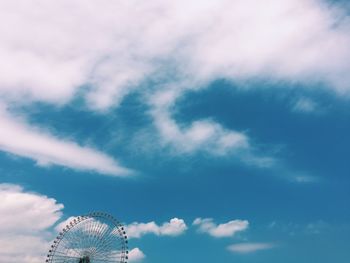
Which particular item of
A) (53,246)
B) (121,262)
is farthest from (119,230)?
(53,246)

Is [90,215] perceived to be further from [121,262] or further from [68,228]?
[121,262]

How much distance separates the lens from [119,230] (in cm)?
12925

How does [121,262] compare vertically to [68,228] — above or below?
below

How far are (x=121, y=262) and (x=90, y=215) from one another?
52.1 ft

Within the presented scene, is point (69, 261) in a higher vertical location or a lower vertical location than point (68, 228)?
lower

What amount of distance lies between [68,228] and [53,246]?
6.25 m

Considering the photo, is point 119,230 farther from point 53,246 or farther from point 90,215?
point 53,246

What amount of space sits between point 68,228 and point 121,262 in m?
17.8

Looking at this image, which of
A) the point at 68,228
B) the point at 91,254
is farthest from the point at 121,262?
the point at 68,228

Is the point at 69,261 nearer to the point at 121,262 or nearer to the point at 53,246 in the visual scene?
the point at 53,246

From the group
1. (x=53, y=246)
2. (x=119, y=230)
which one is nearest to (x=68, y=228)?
(x=53, y=246)

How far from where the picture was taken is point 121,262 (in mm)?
125562

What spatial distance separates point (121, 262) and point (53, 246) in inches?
758

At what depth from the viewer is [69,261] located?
126m
